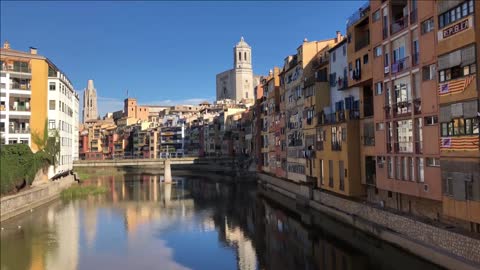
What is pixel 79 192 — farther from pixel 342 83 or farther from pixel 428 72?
pixel 428 72

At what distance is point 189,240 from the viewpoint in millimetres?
37406

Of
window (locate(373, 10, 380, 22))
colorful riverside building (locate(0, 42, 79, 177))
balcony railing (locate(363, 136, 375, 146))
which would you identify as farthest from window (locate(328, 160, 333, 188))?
colorful riverside building (locate(0, 42, 79, 177))

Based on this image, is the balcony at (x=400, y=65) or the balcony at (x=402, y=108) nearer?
the balcony at (x=402, y=108)

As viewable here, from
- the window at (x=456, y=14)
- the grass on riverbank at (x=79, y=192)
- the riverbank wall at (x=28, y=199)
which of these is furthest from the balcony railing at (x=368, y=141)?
the grass on riverbank at (x=79, y=192)

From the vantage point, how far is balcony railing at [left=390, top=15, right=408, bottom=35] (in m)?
32.0

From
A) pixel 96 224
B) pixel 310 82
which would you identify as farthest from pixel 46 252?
pixel 310 82

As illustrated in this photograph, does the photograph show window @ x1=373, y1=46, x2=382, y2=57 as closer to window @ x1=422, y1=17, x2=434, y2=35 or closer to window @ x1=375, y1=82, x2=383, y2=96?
Answer: window @ x1=375, y1=82, x2=383, y2=96

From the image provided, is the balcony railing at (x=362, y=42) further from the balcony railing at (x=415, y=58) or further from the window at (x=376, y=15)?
the balcony railing at (x=415, y=58)

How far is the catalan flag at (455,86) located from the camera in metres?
24.7

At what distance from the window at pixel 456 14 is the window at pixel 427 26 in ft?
4.67

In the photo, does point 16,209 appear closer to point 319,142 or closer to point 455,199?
point 319,142

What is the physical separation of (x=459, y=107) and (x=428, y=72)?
4507 mm

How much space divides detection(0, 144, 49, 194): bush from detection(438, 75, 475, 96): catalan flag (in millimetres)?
42230

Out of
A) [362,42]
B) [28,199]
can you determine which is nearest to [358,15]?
[362,42]
